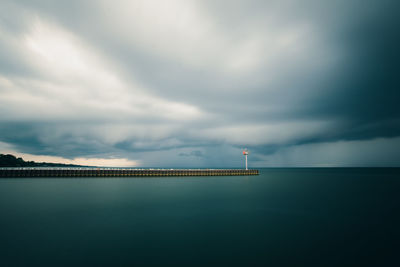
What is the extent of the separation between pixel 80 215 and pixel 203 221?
1132 centimetres

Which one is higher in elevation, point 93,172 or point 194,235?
point 93,172

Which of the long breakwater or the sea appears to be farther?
the long breakwater

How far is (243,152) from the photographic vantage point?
228ft

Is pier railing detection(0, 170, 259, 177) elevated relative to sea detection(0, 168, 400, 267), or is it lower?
elevated

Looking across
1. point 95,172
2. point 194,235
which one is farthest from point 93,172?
point 194,235

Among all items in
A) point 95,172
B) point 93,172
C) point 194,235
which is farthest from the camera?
point 95,172

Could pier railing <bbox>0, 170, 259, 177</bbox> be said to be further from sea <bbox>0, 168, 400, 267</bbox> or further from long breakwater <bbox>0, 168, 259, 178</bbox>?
sea <bbox>0, 168, 400, 267</bbox>

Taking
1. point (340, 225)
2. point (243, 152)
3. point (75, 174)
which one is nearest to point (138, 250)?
point (340, 225)

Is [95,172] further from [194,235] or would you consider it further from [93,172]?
[194,235]

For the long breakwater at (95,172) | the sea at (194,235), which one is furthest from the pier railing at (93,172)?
the sea at (194,235)

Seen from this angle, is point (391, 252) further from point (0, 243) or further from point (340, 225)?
point (0, 243)

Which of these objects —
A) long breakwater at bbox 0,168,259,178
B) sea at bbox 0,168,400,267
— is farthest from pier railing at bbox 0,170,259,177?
sea at bbox 0,168,400,267

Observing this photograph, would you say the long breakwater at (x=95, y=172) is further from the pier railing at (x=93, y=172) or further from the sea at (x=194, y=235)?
the sea at (x=194, y=235)

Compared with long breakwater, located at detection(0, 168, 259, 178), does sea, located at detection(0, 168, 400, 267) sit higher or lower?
lower
